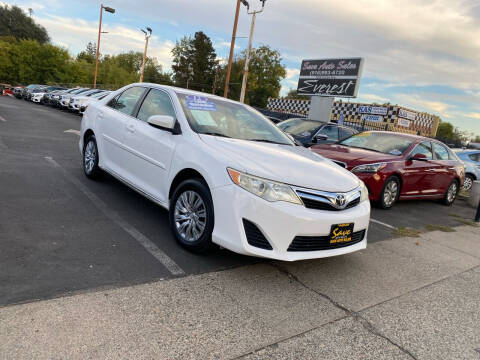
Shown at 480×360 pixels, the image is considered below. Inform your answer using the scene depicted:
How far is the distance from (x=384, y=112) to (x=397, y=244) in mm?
15008

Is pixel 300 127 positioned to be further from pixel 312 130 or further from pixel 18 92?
pixel 18 92

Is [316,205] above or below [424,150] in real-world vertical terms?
below

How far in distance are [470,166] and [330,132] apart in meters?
5.11

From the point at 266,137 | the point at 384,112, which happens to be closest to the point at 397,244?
the point at 266,137

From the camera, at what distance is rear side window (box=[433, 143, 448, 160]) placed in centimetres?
814

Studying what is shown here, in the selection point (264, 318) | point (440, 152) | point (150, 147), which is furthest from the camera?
point (440, 152)

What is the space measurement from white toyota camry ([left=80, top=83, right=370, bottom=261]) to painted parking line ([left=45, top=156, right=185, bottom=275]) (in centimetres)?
27

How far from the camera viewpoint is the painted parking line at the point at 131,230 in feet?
11.1

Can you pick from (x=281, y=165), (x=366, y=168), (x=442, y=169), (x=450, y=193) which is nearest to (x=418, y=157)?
(x=366, y=168)

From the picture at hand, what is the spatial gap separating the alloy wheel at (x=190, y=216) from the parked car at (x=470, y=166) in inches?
423

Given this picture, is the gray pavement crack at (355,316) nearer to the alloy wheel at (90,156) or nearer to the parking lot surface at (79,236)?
the parking lot surface at (79,236)

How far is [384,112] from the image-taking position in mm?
18625

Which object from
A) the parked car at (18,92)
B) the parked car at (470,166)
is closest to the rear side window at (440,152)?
the parked car at (470,166)

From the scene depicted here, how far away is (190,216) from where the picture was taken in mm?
3646
